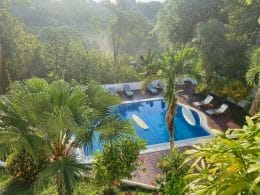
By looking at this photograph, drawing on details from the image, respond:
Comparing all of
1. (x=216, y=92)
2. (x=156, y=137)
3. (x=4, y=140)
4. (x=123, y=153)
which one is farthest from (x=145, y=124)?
(x=4, y=140)

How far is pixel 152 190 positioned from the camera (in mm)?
11703

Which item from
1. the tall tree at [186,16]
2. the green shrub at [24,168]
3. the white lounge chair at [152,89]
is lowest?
the white lounge chair at [152,89]

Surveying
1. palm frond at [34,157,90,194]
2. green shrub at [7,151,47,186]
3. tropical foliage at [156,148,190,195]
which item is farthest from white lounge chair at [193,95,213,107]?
palm frond at [34,157,90,194]

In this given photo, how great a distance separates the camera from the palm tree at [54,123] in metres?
7.57

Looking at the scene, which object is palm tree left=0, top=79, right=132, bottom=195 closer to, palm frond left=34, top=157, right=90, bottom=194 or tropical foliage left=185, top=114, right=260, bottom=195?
palm frond left=34, top=157, right=90, bottom=194

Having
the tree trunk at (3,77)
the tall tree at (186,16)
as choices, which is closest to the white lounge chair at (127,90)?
the tall tree at (186,16)

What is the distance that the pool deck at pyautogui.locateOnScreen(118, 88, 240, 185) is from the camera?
12713 mm

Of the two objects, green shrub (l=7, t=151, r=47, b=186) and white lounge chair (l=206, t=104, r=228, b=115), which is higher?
green shrub (l=7, t=151, r=47, b=186)

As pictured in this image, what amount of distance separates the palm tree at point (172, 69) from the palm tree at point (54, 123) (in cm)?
345

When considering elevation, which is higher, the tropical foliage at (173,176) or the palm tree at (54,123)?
the palm tree at (54,123)

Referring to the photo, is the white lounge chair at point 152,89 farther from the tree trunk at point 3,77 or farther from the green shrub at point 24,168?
the green shrub at point 24,168

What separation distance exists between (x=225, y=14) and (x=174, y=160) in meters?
15.8

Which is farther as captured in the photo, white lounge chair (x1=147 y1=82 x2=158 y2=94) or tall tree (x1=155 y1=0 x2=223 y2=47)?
tall tree (x1=155 y1=0 x2=223 y2=47)

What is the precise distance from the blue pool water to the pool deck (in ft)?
2.61
